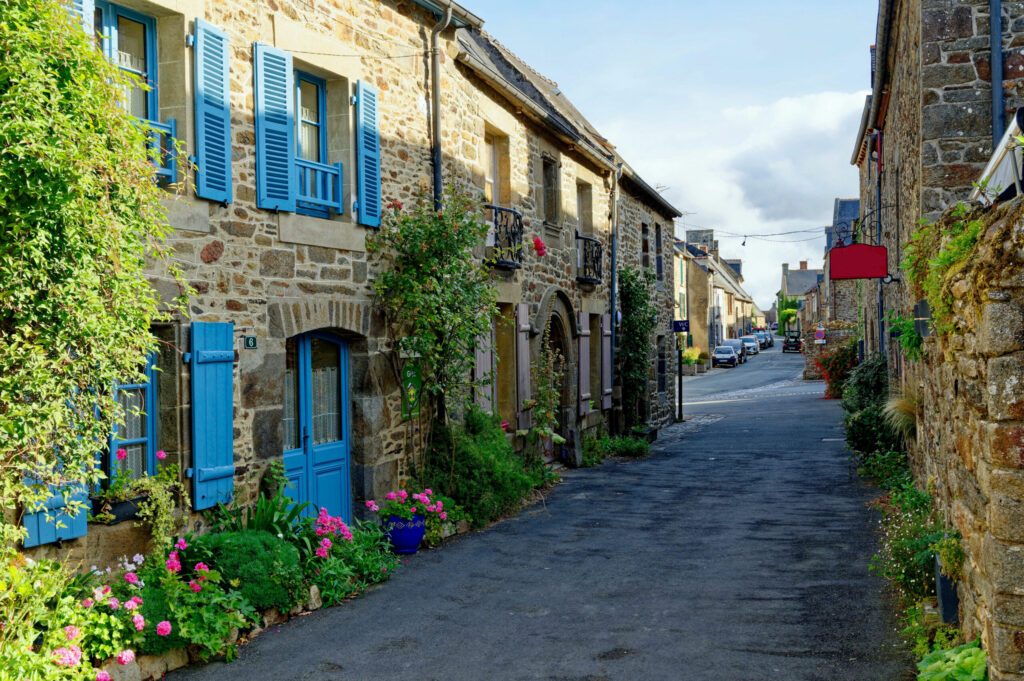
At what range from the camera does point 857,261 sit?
10.2 metres

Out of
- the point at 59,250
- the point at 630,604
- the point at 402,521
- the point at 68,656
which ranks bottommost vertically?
the point at 630,604

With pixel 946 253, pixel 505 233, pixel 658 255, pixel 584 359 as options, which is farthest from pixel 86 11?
pixel 658 255

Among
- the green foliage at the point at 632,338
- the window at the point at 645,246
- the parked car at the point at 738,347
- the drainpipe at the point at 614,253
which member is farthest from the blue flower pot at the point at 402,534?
the parked car at the point at 738,347

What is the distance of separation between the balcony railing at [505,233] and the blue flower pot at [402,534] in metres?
4.08

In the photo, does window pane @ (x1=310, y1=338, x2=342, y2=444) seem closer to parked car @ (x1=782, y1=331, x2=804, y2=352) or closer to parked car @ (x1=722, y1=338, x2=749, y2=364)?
parked car @ (x1=722, y1=338, x2=749, y2=364)

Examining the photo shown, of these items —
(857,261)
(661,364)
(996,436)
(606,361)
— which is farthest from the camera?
(661,364)

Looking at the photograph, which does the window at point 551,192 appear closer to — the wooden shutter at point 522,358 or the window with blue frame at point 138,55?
the wooden shutter at point 522,358

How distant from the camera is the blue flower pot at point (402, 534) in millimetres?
8453

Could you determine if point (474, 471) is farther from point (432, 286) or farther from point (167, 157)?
point (167, 157)

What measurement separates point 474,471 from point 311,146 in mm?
3791

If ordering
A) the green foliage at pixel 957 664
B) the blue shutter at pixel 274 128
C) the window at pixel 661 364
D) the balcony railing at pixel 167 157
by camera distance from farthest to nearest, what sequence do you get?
the window at pixel 661 364 < the blue shutter at pixel 274 128 < the balcony railing at pixel 167 157 < the green foliage at pixel 957 664

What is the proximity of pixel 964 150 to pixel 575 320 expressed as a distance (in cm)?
769

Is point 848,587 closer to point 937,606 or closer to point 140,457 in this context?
point 937,606

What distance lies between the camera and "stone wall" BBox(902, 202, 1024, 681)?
3787mm
